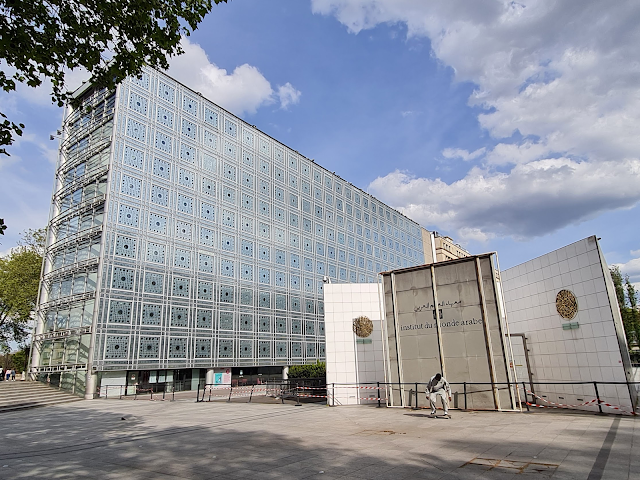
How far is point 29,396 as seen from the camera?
2859 cm

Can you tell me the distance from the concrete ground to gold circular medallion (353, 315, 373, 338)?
237 inches

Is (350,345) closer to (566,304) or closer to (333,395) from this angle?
(333,395)

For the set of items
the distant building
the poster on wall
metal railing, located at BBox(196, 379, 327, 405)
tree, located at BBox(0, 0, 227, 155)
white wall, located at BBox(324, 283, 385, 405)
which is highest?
the distant building

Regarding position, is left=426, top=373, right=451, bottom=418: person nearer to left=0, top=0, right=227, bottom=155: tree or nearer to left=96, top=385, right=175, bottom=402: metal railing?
left=0, top=0, right=227, bottom=155: tree

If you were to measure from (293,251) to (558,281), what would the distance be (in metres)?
33.8

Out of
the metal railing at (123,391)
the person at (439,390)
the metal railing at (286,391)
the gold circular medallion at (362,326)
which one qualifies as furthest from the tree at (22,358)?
the person at (439,390)

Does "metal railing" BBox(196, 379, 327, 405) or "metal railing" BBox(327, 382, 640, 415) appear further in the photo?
"metal railing" BBox(196, 379, 327, 405)

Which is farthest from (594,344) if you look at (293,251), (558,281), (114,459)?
(293,251)

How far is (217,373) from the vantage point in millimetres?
38688

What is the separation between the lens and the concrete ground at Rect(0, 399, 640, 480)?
7.71 m

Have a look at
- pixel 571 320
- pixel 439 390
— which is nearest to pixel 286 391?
pixel 439 390

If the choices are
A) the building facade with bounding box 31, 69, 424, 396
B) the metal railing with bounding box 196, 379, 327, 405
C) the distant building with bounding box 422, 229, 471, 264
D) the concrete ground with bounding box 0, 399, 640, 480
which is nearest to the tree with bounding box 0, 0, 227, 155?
the concrete ground with bounding box 0, 399, 640, 480

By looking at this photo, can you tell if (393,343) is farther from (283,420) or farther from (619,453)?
(619,453)

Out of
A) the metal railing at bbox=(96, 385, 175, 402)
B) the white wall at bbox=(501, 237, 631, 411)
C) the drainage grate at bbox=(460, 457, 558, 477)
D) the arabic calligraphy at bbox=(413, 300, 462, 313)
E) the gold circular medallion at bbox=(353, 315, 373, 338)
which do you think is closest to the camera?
the drainage grate at bbox=(460, 457, 558, 477)
